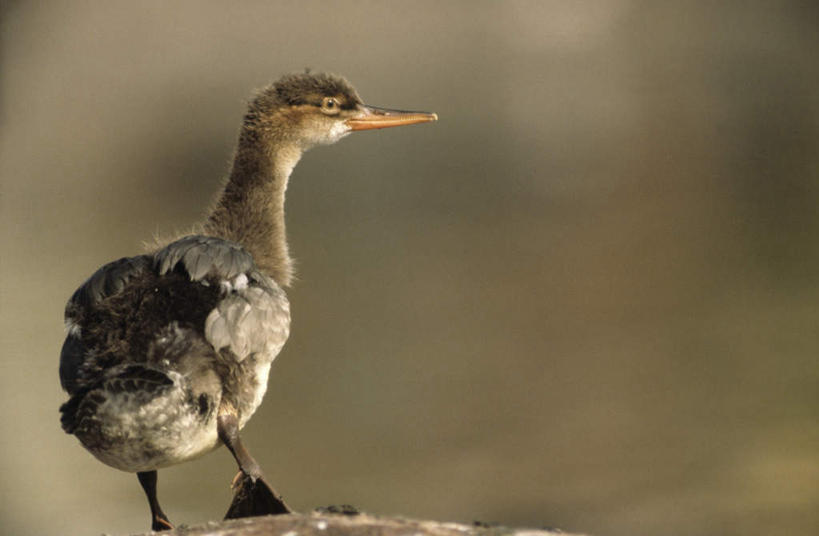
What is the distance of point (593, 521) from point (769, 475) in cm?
175

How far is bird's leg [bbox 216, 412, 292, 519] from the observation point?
3.52m

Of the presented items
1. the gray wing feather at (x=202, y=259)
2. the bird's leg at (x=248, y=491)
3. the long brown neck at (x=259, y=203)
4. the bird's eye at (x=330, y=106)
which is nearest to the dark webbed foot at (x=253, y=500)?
the bird's leg at (x=248, y=491)

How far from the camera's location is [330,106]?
4.68m

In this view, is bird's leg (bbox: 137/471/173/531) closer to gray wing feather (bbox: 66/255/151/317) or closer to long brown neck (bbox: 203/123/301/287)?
gray wing feather (bbox: 66/255/151/317)

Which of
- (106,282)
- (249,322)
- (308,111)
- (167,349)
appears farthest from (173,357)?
(308,111)

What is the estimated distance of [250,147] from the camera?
15.0 feet

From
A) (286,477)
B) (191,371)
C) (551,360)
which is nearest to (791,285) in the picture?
(551,360)

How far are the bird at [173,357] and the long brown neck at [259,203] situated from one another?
15 centimetres

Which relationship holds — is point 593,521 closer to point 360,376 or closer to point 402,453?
point 402,453

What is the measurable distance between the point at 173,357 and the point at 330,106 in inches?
56.5

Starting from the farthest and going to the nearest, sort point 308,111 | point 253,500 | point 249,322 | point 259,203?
point 308,111 < point 259,203 < point 249,322 < point 253,500

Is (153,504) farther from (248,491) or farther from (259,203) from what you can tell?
(259,203)

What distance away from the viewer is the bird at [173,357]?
341 cm

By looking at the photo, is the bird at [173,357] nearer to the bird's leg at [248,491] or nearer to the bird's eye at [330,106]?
the bird's leg at [248,491]
